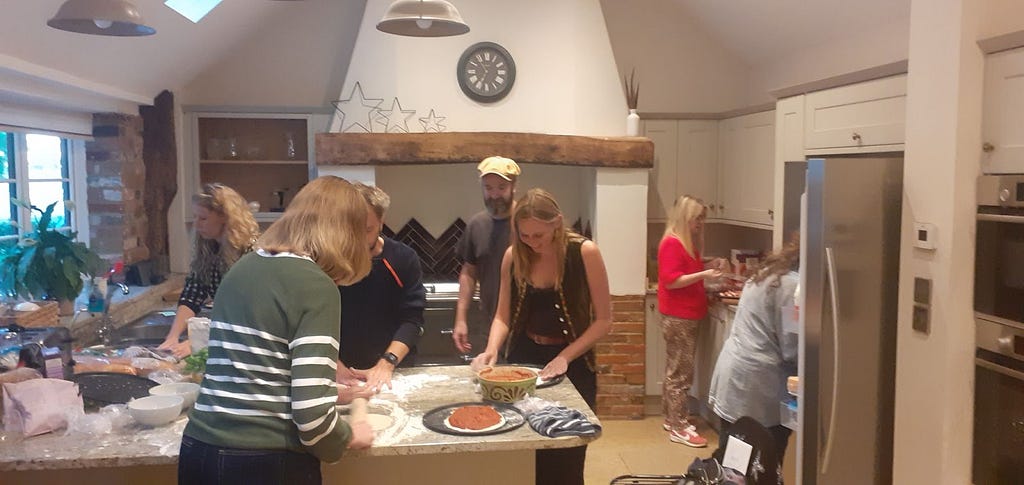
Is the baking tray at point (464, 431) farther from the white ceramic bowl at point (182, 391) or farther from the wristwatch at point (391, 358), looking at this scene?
Answer: the white ceramic bowl at point (182, 391)

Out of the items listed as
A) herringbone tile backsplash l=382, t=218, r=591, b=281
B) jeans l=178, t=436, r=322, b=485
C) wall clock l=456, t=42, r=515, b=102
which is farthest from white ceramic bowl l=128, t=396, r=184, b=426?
herringbone tile backsplash l=382, t=218, r=591, b=281

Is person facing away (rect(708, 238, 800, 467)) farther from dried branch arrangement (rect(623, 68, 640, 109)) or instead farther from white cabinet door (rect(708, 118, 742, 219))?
dried branch arrangement (rect(623, 68, 640, 109))

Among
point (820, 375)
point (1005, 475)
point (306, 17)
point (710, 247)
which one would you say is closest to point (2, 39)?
point (306, 17)

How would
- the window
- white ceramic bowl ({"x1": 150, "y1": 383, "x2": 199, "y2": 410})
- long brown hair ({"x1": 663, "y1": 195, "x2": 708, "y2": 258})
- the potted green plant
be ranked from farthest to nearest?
long brown hair ({"x1": 663, "y1": 195, "x2": 708, "y2": 258}), the window, the potted green plant, white ceramic bowl ({"x1": 150, "y1": 383, "x2": 199, "y2": 410})

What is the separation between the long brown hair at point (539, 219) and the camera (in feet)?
7.93

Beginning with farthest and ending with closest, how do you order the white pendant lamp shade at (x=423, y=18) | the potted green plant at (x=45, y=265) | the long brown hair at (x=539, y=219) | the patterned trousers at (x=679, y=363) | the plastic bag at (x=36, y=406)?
1. the patterned trousers at (x=679, y=363)
2. the potted green plant at (x=45, y=265)
3. the white pendant lamp shade at (x=423, y=18)
4. the long brown hair at (x=539, y=219)
5. the plastic bag at (x=36, y=406)

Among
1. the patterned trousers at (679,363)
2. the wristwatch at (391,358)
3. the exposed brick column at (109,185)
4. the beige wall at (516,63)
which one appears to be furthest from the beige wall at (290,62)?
the wristwatch at (391,358)

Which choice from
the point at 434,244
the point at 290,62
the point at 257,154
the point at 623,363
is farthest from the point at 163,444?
the point at 290,62

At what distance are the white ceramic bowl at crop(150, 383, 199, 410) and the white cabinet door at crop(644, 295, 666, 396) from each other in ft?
10.4

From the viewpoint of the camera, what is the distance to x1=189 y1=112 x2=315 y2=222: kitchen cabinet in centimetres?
499

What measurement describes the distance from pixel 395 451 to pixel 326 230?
1.73 ft

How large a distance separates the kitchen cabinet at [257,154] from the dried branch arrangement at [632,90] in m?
2.04

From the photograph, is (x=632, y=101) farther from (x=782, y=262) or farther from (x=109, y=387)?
(x=109, y=387)

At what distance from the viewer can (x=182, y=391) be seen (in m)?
2.04
